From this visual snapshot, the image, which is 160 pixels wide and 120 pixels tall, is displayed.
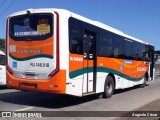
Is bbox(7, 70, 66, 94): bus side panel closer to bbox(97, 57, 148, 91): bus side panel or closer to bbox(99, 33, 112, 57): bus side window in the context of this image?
bbox(97, 57, 148, 91): bus side panel

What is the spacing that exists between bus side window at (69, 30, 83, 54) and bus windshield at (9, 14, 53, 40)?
83cm

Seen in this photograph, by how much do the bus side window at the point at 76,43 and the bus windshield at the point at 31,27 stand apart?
829 mm

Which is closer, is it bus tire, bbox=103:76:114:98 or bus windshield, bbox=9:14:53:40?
bus windshield, bbox=9:14:53:40

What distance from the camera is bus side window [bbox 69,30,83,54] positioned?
431 inches

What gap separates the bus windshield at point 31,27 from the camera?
10.7m

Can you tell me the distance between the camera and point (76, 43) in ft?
36.8

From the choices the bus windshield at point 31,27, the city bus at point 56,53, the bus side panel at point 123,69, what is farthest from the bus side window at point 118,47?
the bus windshield at point 31,27

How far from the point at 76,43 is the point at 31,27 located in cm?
172

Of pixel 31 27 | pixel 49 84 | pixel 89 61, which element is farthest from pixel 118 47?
pixel 49 84

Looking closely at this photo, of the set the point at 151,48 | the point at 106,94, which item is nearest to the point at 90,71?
the point at 106,94

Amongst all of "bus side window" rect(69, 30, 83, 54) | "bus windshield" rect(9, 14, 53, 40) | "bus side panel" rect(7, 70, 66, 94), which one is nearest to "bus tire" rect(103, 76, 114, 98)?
"bus side window" rect(69, 30, 83, 54)

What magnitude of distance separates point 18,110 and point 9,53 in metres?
2.66

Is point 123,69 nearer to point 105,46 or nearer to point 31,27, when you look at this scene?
point 105,46

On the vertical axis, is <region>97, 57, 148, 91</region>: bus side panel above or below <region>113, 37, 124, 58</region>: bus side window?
below
